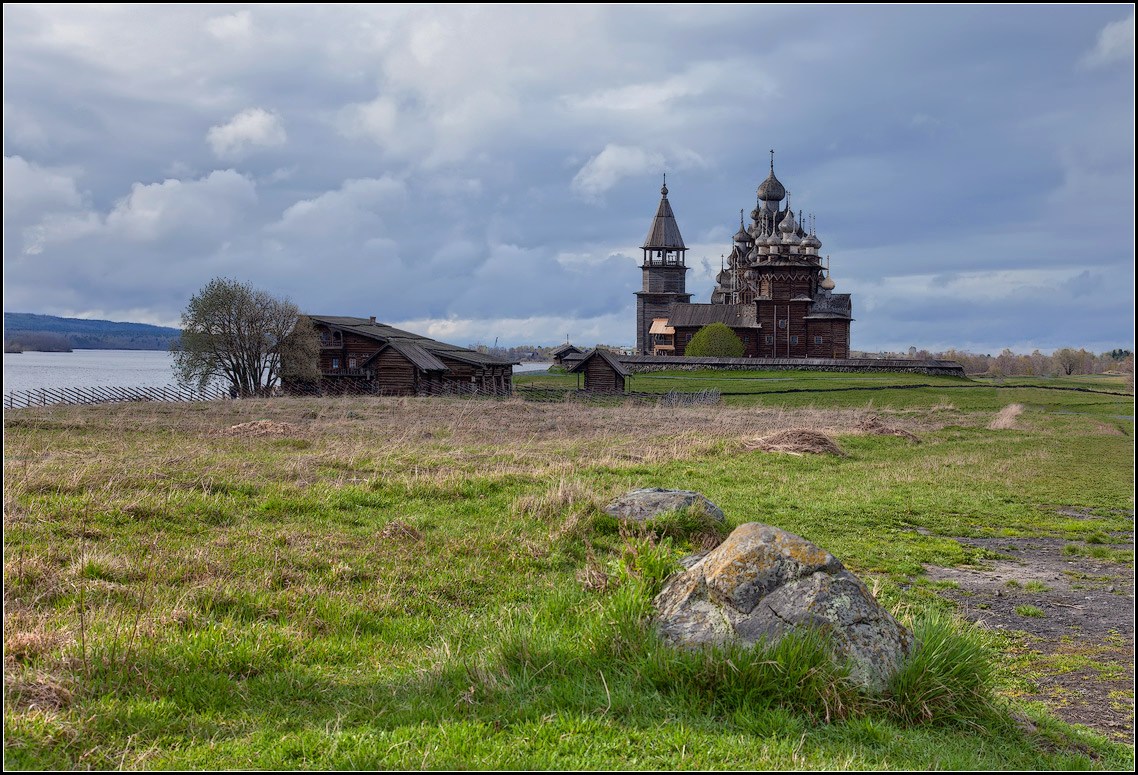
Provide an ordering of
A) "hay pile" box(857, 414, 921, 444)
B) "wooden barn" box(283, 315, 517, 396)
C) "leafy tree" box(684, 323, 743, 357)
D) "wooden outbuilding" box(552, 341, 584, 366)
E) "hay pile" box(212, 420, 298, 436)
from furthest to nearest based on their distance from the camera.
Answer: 1. "wooden outbuilding" box(552, 341, 584, 366)
2. "leafy tree" box(684, 323, 743, 357)
3. "wooden barn" box(283, 315, 517, 396)
4. "hay pile" box(857, 414, 921, 444)
5. "hay pile" box(212, 420, 298, 436)

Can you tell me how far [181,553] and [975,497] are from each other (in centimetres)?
1608

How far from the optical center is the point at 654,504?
40.3 ft

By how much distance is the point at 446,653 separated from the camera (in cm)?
653

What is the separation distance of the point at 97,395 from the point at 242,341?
10.0 m

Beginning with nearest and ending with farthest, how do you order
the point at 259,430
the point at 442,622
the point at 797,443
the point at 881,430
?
the point at 442,622
the point at 797,443
the point at 259,430
the point at 881,430

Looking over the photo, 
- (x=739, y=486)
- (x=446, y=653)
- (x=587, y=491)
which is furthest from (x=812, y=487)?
(x=446, y=653)

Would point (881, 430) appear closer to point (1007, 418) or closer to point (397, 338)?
point (1007, 418)

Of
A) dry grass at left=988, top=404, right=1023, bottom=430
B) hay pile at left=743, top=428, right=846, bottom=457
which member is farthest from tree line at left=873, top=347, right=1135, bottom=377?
hay pile at left=743, top=428, right=846, bottom=457

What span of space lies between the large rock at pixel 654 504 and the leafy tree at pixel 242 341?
49.5m

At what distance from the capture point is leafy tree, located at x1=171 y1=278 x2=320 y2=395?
58438 millimetres

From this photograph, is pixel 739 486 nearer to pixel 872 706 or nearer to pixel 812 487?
pixel 812 487

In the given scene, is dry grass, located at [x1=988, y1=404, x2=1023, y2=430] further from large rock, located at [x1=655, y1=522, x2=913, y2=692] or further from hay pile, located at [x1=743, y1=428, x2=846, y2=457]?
large rock, located at [x1=655, y1=522, x2=913, y2=692]

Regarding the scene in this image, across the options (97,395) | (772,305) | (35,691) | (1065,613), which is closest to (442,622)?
(35,691)

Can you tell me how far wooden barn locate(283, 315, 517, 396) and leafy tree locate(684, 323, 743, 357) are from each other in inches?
1111
